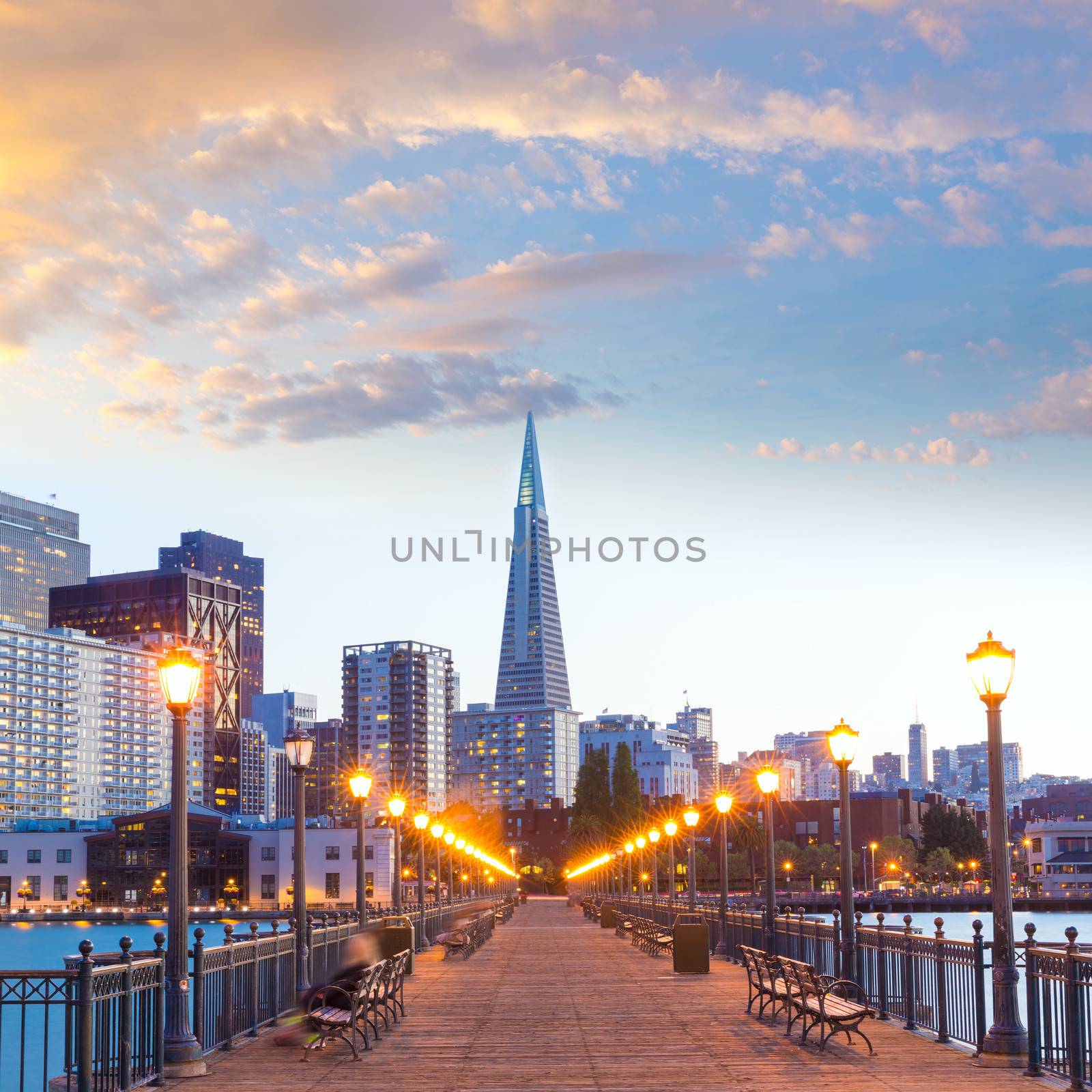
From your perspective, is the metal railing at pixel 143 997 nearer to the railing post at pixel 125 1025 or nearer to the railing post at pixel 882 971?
the railing post at pixel 125 1025

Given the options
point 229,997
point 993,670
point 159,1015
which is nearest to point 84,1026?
point 159,1015

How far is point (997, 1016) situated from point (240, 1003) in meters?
9.84

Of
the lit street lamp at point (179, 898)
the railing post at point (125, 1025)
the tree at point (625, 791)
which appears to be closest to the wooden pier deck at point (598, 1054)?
the lit street lamp at point (179, 898)

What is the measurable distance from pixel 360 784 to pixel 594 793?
480 feet

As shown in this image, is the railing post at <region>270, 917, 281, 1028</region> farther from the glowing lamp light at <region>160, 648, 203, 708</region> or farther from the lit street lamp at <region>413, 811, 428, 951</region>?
the lit street lamp at <region>413, 811, 428, 951</region>

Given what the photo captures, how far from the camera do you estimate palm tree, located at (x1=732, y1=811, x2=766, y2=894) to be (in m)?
186

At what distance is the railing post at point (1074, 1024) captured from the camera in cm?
1408

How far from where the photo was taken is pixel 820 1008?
17906mm

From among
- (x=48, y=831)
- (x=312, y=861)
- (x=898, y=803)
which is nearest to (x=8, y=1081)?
(x=312, y=861)

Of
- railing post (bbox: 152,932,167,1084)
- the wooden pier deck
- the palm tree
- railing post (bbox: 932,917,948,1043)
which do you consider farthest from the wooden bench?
the palm tree

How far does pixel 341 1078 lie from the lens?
15805mm

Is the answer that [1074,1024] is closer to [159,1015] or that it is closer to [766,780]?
[159,1015]

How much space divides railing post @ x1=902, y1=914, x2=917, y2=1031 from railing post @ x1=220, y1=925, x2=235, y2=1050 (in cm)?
912

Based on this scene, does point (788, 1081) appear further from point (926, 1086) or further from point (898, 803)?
point (898, 803)
